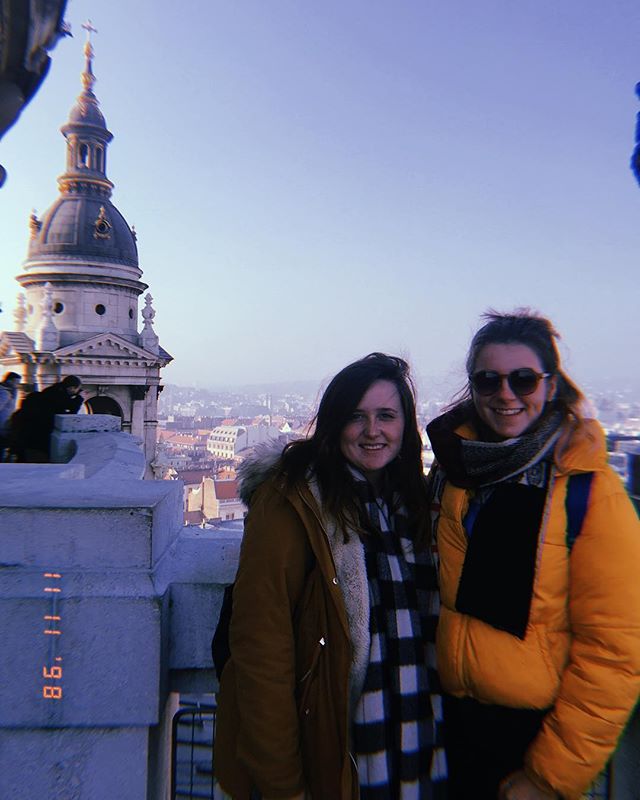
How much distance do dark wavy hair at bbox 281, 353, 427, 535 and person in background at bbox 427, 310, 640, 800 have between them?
95mm

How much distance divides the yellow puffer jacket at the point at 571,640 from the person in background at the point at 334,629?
146 millimetres

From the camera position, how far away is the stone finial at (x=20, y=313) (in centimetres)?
2892

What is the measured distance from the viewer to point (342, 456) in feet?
5.83

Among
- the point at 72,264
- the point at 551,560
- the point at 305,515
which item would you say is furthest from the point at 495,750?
the point at 72,264

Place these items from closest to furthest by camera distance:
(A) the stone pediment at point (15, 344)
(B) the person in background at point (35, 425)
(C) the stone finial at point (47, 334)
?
(B) the person in background at point (35, 425) → (A) the stone pediment at point (15, 344) → (C) the stone finial at point (47, 334)

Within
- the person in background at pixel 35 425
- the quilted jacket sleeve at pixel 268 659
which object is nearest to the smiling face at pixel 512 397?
the quilted jacket sleeve at pixel 268 659

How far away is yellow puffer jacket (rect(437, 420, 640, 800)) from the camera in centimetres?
142

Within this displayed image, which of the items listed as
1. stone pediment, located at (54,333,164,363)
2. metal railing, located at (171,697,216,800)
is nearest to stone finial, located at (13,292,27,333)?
stone pediment, located at (54,333,164,363)

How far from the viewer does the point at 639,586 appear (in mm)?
1427

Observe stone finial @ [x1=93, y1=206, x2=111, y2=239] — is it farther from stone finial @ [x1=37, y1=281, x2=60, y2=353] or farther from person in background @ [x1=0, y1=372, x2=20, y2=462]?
person in background @ [x1=0, y1=372, x2=20, y2=462]

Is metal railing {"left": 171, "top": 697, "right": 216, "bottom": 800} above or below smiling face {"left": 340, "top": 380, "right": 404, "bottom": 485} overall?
below

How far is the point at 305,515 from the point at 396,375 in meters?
0.57

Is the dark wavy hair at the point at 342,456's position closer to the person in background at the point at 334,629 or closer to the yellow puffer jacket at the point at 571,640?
the person in background at the point at 334,629

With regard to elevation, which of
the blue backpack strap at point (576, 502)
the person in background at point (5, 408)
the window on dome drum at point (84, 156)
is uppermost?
the window on dome drum at point (84, 156)
